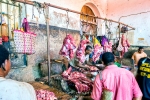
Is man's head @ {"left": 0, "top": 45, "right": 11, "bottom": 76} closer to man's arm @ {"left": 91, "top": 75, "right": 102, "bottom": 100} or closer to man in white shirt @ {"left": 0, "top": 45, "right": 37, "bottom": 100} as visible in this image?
man in white shirt @ {"left": 0, "top": 45, "right": 37, "bottom": 100}

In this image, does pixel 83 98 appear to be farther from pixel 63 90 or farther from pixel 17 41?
pixel 17 41

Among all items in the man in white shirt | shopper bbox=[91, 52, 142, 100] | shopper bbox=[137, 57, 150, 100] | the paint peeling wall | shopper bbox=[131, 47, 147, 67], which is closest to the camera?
the man in white shirt

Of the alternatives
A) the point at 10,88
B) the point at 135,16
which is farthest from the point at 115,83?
the point at 135,16

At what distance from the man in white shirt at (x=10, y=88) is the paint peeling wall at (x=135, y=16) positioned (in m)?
6.41

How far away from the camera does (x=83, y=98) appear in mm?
2797

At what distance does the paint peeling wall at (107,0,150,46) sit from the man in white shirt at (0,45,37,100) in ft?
21.0

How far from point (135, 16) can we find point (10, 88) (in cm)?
685

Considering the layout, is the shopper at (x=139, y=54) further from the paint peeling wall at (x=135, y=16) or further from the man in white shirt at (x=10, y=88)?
the man in white shirt at (x=10, y=88)

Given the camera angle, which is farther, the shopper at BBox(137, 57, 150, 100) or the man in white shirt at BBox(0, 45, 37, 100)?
the shopper at BBox(137, 57, 150, 100)

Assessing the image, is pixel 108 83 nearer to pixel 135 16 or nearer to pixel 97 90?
pixel 97 90

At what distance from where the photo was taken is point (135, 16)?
22.2 feet

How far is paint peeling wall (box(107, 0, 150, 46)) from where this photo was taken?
21.1 ft

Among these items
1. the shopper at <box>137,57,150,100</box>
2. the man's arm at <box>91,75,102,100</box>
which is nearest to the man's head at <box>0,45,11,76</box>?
the man's arm at <box>91,75,102,100</box>

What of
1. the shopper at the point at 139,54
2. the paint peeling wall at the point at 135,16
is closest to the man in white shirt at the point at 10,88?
the shopper at the point at 139,54
